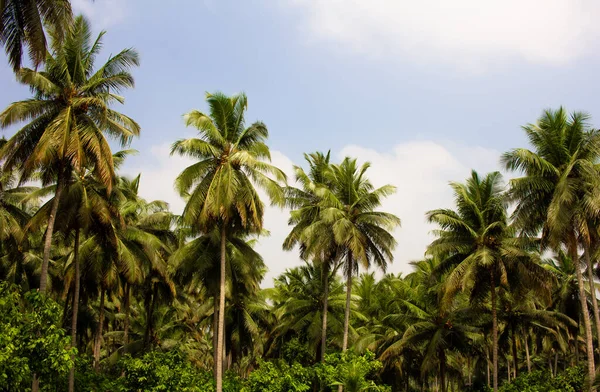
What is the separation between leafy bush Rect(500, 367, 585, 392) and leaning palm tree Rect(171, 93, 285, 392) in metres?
14.5

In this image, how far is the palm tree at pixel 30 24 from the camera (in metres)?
13.6

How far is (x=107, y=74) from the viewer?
20547 millimetres

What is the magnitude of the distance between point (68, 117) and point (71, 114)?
58cm

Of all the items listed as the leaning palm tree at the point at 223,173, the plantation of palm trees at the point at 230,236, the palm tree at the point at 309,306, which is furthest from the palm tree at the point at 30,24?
the palm tree at the point at 309,306

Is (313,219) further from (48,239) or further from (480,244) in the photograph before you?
(48,239)

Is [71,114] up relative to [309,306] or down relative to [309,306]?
up

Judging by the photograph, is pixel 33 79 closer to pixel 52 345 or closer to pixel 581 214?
pixel 52 345

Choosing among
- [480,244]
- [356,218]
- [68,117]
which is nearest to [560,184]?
[480,244]

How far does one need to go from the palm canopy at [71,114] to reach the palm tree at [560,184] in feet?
53.7

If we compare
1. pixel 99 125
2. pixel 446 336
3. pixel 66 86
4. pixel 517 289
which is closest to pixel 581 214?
pixel 517 289

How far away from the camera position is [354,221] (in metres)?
28.2

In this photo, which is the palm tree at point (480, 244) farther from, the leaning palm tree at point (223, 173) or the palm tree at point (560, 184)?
the leaning palm tree at point (223, 173)

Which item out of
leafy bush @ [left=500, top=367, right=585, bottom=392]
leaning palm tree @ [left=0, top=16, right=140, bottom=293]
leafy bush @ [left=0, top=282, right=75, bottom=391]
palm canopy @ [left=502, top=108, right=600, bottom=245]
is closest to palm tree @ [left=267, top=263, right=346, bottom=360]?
leafy bush @ [left=500, top=367, right=585, bottom=392]

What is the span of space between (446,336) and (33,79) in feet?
82.7
